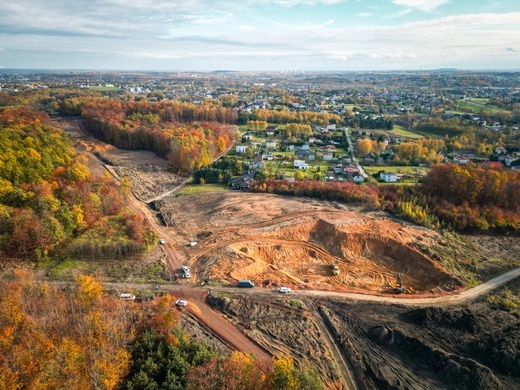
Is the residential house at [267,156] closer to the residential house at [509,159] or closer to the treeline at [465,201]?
the treeline at [465,201]

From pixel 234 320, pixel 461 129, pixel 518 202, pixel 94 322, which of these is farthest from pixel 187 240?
pixel 461 129

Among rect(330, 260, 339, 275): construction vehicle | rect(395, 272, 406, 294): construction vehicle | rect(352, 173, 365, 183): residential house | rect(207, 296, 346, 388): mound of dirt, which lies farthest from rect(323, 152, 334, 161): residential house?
rect(207, 296, 346, 388): mound of dirt

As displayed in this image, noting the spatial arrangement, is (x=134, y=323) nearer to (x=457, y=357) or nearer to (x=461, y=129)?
A: (x=457, y=357)

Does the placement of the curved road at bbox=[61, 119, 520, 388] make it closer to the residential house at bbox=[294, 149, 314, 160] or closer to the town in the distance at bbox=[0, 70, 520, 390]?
the town in the distance at bbox=[0, 70, 520, 390]

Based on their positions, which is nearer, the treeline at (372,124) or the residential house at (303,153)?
the residential house at (303,153)

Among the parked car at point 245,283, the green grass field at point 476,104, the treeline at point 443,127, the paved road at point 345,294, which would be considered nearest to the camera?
the paved road at point 345,294

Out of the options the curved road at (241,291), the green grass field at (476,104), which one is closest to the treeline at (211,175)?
the curved road at (241,291)
